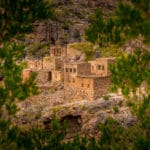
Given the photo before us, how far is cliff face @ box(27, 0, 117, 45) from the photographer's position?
399 feet

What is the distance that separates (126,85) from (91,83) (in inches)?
1077

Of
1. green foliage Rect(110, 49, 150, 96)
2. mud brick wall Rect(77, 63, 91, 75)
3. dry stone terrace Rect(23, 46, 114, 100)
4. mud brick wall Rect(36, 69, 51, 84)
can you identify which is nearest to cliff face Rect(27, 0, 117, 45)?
mud brick wall Rect(36, 69, 51, 84)

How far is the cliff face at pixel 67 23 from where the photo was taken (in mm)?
121562

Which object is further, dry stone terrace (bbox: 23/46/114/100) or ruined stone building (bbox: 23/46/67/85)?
ruined stone building (bbox: 23/46/67/85)

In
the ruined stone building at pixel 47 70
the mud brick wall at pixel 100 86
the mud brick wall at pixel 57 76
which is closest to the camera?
the mud brick wall at pixel 100 86

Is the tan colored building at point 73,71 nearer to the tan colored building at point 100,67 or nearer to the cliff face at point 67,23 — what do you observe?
the tan colored building at point 100,67

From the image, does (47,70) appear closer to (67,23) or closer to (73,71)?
(73,71)

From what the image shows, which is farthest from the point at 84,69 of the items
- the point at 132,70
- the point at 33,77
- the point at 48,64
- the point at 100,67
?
the point at 33,77

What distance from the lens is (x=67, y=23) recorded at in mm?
127312

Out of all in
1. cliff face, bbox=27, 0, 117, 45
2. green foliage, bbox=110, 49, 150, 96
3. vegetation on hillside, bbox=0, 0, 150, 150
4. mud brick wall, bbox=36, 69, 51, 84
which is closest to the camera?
vegetation on hillside, bbox=0, 0, 150, 150

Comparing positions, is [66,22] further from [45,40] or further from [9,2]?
[9,2]

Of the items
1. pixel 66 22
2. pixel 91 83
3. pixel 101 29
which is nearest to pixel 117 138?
pixel 101 29

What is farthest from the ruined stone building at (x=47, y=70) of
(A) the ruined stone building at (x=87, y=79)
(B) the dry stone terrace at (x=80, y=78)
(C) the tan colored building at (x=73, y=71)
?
(A) the ruined stone building at (x=87, y=79)

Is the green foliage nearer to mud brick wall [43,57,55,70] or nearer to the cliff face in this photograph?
mud brick wall [43,57,55,70]
